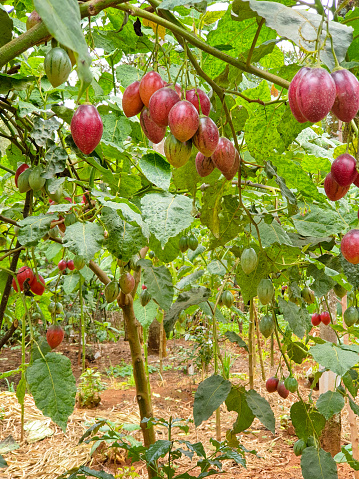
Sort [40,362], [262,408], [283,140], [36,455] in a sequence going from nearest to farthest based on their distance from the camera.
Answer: [283,140] < [40,362] < [262,408] < [36,455]

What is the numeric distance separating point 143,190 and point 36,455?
2494mm

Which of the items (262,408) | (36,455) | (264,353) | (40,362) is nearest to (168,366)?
(264,353)

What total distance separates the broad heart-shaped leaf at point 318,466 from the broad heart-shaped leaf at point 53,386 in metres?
0.78

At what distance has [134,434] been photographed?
3.10 m

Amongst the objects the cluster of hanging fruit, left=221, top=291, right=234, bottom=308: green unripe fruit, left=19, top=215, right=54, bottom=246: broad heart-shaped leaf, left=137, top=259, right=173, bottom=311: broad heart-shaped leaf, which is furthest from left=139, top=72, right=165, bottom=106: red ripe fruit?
left=221, top=291, right=234, bottom=308: green unripe fruit

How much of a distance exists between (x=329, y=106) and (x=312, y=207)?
0.68m

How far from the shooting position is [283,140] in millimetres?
796

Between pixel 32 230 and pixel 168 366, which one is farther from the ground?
pixel 32 230


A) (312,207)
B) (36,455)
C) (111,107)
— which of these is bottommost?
(36,455)

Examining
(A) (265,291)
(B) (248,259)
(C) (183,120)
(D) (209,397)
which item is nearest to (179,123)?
(C) (183,120)

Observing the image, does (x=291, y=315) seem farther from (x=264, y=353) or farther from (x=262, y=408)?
(x=264, y=353)

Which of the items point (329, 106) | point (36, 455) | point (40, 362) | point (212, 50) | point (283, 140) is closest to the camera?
point (329, 106)

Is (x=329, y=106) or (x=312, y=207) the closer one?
(x=329, y=106)

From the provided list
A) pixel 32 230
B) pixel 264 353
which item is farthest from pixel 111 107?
pixel 264 353
